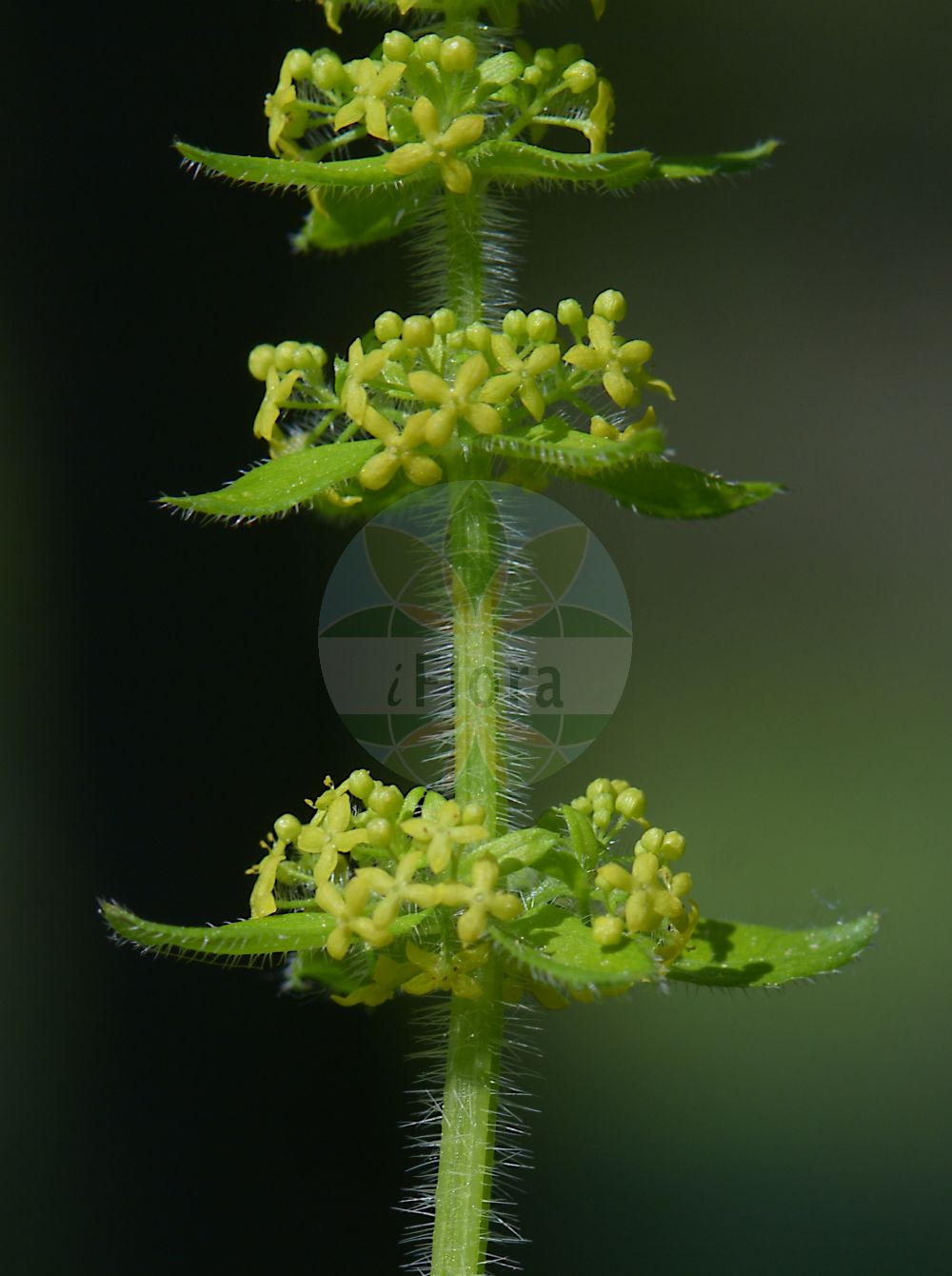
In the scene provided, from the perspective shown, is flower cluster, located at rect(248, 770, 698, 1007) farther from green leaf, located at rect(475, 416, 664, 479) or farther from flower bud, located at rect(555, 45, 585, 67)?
flower bud, located at rect(555, 45, 585, 67)

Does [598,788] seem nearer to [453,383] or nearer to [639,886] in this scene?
[639,886]

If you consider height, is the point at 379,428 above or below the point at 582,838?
above

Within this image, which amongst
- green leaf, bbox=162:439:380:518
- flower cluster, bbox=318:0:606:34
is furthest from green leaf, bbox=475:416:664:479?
flower cluster, bbox=318:0:606:34

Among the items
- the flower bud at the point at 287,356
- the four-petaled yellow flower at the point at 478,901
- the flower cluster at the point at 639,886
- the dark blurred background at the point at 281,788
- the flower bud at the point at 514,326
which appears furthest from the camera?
the dark blurred background at the point at 281,788

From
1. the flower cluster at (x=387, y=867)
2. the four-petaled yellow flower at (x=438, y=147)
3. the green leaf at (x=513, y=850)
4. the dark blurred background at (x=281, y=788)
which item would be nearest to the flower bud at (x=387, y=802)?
the flower cluster at (x=387, y=867)

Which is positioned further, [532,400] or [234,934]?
[532,400]

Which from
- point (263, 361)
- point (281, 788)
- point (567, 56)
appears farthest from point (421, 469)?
point (281, 788)

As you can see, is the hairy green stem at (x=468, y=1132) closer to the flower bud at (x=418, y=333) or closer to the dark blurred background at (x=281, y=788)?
the flower bud at (x=418, y=333)
